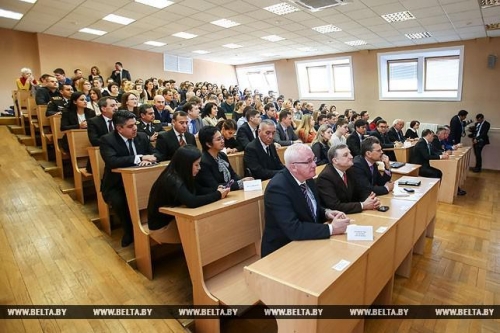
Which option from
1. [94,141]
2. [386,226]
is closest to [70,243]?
[94,141]

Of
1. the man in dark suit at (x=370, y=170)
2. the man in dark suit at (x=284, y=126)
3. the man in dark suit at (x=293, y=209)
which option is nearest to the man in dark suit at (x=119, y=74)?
the man in dark suit at (x=284, y=126)

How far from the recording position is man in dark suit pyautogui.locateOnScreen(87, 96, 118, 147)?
306 centimetres

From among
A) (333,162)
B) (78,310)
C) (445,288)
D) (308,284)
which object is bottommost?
(445,288)

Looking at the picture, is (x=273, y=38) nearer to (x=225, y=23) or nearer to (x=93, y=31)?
(x=225, y=23)

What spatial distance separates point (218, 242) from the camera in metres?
1.90

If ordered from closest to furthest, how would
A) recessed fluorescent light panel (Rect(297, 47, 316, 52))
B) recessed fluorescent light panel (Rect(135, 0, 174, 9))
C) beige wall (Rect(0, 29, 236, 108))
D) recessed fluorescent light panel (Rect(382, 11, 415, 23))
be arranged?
recessed fluorescent light panel (Rect(135, 0, 174, 9)), recessed fluorescent light panel (Rect(382, 11, 415, 23)), beige wall (Rect(0, 29, 236, 108)), recessed fluorescent light panel (Rect(297, 47, 316, 52))

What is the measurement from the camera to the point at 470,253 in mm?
3115

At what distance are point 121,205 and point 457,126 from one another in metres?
8.33

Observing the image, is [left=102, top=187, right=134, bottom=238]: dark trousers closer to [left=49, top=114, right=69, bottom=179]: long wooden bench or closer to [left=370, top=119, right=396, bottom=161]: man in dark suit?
[left=49, top=114, right=69, bottom=179]: long wooden bench

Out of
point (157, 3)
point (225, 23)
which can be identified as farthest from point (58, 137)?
point (225, 23)

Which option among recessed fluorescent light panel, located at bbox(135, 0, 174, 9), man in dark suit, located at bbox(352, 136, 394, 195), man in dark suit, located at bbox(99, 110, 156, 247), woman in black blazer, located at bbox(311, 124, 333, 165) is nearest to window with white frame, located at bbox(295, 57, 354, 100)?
→ recessed fluorescent light panel, located at bbox(135, 0, 174, 9)

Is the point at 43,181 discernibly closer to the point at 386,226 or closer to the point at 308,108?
the point at 386,226

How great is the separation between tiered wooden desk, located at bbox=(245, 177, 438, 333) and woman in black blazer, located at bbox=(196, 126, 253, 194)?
3.24 ft

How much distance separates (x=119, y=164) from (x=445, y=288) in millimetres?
3035
